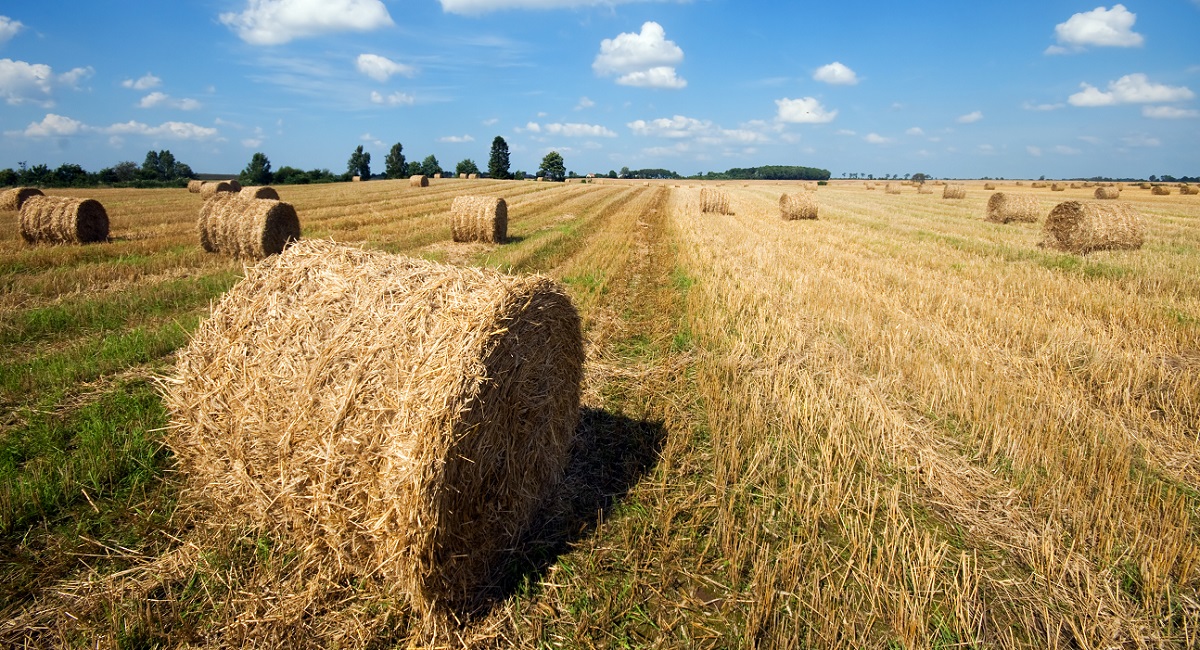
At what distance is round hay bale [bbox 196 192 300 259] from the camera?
506 inches

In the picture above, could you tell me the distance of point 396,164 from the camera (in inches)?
3120

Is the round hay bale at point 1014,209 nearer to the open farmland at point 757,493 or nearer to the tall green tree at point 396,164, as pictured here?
the open farmland at point 757,493

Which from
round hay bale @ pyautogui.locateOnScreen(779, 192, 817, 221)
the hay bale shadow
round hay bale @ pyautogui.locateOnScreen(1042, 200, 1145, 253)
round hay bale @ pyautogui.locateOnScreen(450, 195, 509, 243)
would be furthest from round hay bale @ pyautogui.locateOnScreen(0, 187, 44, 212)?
round hay bale @ pyautogui.locateOnScreen(1042, 200, 1145, 253)

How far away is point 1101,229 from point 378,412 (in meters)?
17.4

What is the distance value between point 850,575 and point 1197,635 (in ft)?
5.47

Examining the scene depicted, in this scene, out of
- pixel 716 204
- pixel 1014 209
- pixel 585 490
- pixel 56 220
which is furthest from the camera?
pixel 716 204

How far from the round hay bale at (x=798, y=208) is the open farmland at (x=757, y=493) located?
1423cm

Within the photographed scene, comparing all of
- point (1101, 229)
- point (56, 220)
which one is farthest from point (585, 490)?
point (56, 220)

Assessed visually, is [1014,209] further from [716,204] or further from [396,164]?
[396,164]

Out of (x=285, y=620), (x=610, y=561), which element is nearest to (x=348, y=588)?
(x=285, y=620)

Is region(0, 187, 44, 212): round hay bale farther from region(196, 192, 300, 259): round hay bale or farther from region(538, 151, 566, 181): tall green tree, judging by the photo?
region(538, 151, 566, 181): tall green tree

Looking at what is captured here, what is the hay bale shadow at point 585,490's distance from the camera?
11.4 feet

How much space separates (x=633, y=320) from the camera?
8430mm

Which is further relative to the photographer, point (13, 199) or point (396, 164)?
point (396, 164)
